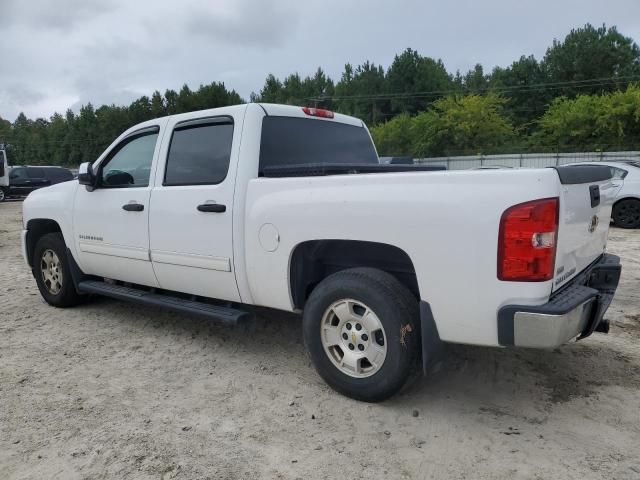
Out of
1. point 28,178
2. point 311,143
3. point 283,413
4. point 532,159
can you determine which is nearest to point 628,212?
point 311,143

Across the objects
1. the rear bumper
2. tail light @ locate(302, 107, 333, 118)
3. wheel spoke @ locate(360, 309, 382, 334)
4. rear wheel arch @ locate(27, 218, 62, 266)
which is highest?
tail light @ locate(302, 107, 333, 118)

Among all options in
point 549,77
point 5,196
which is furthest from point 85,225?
point 549,77

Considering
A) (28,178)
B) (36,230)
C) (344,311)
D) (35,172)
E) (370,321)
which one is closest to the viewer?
(370,321)

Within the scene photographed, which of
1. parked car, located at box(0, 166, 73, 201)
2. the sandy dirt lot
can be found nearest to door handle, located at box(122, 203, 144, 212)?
the sandy dirt lot

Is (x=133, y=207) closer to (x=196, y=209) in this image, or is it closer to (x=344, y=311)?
(x=196, y=209)

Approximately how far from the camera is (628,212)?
11.4 meters

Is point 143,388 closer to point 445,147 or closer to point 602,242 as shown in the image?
point 602,242

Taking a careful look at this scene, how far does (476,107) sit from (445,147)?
→ 166 inches

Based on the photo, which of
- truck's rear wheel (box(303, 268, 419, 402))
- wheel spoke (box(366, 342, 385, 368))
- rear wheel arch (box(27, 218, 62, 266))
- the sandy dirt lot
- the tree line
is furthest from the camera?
the tree line

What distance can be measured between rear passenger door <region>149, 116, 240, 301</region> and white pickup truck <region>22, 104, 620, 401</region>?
13 millimetres

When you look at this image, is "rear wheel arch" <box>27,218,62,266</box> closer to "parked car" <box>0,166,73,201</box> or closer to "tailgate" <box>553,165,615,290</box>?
"tailgate" <box>553,165,615,290</box>

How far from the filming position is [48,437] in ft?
10.3

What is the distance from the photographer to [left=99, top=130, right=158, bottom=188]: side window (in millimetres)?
4719

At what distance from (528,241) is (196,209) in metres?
2.41
